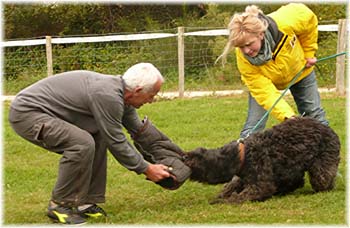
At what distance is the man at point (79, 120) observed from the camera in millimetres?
4680

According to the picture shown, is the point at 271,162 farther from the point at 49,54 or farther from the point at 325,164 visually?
the point at 49,54

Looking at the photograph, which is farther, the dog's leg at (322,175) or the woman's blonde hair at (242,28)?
the dog's leg at (322,175)

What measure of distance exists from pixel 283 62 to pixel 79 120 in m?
1.96

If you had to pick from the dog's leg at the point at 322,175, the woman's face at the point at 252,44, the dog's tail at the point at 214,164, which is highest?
the woman's face at the point at 252,44

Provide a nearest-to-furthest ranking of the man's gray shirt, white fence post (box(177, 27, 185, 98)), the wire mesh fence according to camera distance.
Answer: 1. the man's gray shirt
2. white fence post (box(177, 27, 185, 98))
3. the wire mesh fence

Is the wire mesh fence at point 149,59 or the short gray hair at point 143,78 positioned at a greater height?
the short gray hair at point 143,78

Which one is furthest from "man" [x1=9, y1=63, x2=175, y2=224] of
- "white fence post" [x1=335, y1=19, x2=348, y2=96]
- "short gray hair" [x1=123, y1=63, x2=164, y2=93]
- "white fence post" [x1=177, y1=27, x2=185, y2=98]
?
"white fence post" [x1=177, y1=27, x2=185, y2=98]

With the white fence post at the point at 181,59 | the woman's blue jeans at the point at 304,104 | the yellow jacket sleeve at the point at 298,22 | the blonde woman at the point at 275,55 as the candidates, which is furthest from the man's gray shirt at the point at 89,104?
the white fence post at the point at 181,59

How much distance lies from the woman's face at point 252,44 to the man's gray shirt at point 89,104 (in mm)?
1211

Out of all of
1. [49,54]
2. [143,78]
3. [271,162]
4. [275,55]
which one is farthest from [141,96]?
[49,54]

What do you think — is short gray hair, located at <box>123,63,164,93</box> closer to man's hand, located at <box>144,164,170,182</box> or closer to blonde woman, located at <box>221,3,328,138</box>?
man's hand, located at <box>144,164,170,182</box>

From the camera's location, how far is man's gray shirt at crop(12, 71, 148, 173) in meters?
4.64

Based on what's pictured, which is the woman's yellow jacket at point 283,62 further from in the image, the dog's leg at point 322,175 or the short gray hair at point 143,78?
the short gray hair at point 143,78

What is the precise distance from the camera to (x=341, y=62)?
12.3 m
